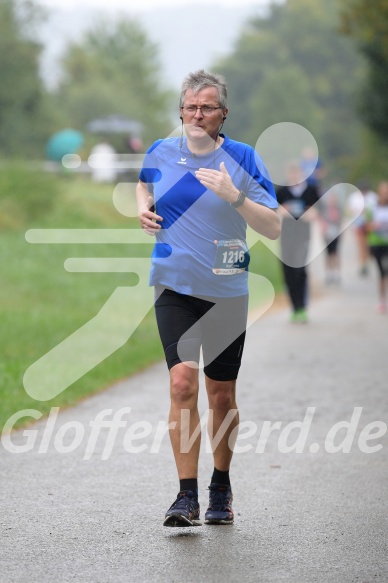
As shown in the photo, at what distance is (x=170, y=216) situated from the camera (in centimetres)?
637

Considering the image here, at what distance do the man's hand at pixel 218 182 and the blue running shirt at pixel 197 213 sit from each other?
10.8 inches

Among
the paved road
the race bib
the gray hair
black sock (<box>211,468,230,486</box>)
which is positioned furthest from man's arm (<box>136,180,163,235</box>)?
the paved road

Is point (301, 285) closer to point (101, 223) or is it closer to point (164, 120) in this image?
point (101, 223)

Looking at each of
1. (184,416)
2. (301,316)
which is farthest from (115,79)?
(184,416)

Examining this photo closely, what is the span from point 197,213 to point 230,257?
0.85ft

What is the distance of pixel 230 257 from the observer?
630 centimetres

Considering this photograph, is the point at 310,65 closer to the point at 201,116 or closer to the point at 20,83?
the point at 20,83

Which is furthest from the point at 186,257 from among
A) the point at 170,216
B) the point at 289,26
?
the point at 289,26

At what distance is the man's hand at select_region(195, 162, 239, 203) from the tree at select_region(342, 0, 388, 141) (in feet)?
62.6

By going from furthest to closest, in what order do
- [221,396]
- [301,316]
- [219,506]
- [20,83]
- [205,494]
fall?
[20,83] → [301,316] → [205,494] → [221,396] → [219,506]

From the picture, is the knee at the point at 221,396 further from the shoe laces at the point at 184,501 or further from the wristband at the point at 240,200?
the wristband at the point at 240,200

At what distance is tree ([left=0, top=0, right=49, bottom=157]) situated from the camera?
59312 millimetres

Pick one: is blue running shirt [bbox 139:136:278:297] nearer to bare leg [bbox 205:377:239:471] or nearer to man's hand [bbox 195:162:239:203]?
man's hand [bbox 195:162:239:203]

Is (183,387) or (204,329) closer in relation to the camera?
(183,387)
